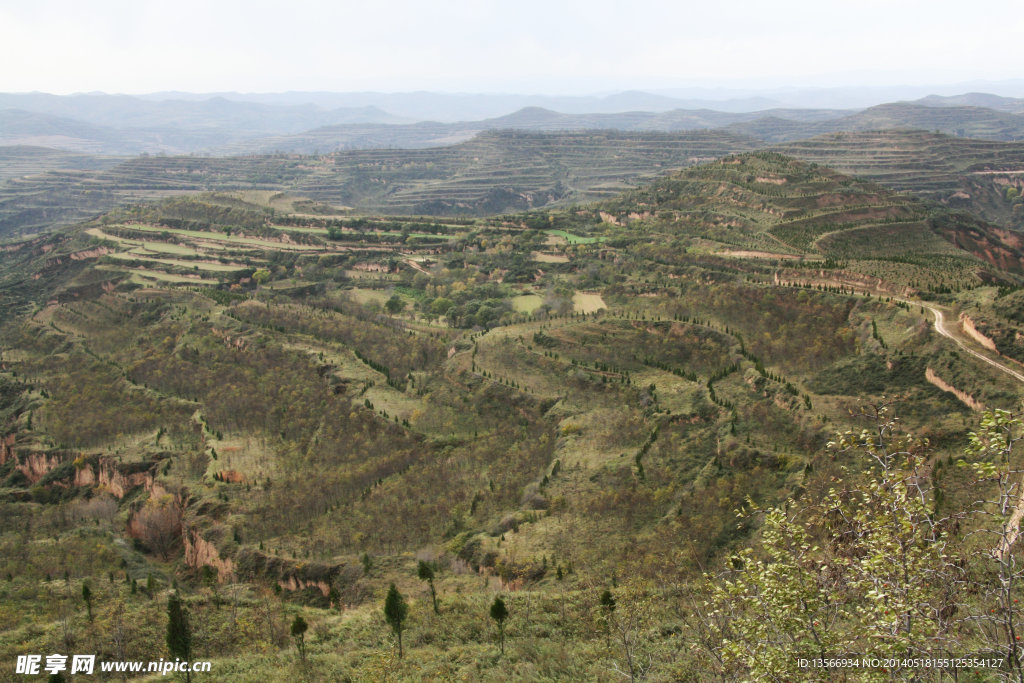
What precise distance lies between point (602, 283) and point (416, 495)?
4267 centimetres

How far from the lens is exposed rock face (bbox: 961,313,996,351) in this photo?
38.1 metres

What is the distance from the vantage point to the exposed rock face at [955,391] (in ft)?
113

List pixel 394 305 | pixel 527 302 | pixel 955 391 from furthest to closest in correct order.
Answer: pixel 394 305 < pixel 527 302 < pixel 955 391

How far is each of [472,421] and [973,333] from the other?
112ft

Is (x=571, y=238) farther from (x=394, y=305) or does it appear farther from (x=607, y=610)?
(x=607, y=610)

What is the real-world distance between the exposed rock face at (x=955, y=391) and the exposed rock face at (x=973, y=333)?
343 cm

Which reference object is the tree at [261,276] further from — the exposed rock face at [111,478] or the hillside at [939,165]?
the hillside at [939,165]

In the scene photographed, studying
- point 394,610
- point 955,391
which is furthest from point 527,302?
point 394,610

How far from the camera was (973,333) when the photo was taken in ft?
131

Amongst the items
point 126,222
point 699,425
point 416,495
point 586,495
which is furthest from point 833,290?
point 126,222

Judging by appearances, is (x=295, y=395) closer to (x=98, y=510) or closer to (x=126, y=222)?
(x=98, y=510)

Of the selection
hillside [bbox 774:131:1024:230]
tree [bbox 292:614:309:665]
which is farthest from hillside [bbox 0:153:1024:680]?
hillside [bbox 774:131:1024:230]

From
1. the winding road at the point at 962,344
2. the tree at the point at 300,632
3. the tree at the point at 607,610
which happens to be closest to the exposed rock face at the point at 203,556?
the tree at the point at 300,632

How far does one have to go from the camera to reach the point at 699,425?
41.0 m
